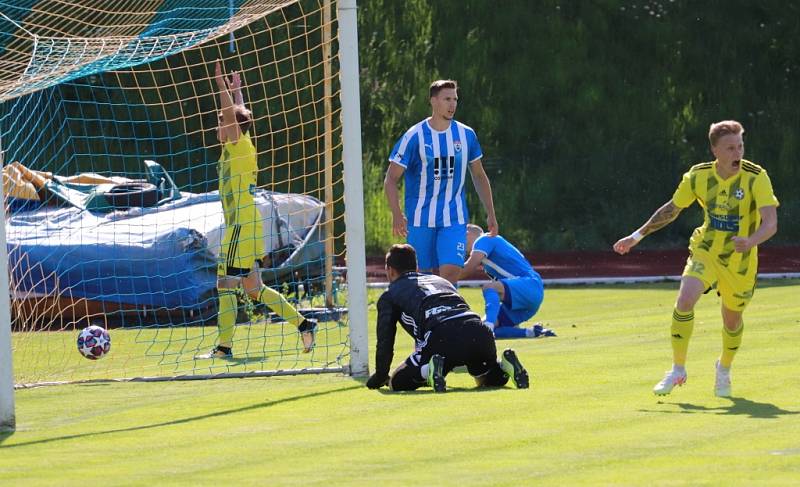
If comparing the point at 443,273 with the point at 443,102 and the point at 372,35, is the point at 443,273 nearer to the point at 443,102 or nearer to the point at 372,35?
the point at 443,102

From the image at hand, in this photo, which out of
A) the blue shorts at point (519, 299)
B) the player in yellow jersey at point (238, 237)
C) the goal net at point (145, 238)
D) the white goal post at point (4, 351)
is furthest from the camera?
the blue shorts at point (519, 299)

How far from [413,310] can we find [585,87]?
19919mm

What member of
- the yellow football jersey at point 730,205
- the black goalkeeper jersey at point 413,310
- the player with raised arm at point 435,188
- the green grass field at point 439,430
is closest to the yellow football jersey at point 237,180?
the player with raised arm at point 435,188

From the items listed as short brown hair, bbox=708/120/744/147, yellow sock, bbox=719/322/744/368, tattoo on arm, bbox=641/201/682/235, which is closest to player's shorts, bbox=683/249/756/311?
yellow sock, bbox=719/322/744/368

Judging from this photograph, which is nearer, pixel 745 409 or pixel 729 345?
pixel 745 409

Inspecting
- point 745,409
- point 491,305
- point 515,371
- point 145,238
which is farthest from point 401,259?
point 145,238

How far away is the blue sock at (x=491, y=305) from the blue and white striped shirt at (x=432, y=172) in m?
1.63

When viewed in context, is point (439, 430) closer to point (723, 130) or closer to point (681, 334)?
point (681, 334)

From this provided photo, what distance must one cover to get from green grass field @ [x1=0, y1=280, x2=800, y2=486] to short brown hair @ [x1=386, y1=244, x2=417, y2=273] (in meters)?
0.84

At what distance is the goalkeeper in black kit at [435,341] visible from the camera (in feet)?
30.9

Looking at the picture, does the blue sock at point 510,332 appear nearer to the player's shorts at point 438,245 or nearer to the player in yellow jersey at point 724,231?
the player's shorts at point 438,245

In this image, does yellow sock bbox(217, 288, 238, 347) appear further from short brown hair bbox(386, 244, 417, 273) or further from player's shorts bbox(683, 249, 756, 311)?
player's shorts bbox(683, 249, 756, 311)

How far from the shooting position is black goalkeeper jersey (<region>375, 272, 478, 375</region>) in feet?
31.1

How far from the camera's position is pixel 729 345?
930 centimetres
